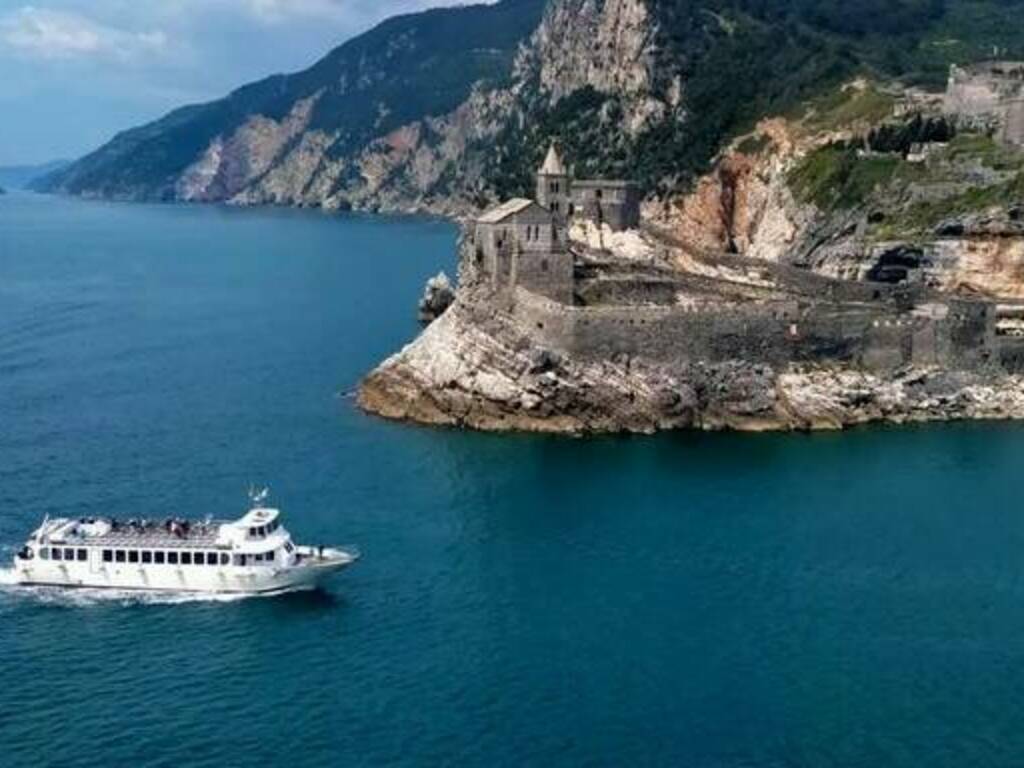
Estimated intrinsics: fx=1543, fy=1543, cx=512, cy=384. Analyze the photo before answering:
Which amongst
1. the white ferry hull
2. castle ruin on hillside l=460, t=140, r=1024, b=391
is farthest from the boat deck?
castle ruin on hillside l=460, t=140, r=1024, b=391

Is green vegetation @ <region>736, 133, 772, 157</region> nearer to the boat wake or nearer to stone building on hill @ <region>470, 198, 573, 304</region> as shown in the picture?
stone building on hill @ <region>470, 198, 573, 304</region>

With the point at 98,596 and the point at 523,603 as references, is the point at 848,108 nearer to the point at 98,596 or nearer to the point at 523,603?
the point at 523,603

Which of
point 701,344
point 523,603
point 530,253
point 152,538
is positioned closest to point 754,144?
point 530,253

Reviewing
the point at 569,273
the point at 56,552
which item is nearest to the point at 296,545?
the point at 56,552

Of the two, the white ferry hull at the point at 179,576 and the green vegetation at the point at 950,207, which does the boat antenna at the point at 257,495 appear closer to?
the white ferry hull at the point at 179,576

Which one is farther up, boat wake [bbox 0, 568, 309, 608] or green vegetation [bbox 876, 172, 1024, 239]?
green vegetation [bbox 876, 172, 1024, 239]
